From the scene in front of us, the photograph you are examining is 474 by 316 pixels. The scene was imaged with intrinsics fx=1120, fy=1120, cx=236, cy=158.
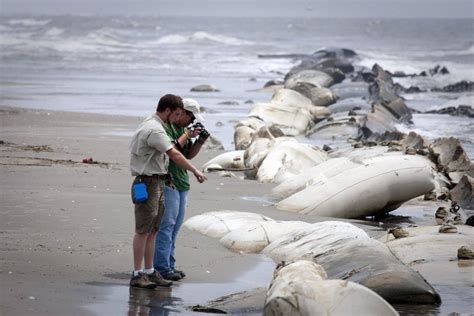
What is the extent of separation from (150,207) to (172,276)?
2.18 ft

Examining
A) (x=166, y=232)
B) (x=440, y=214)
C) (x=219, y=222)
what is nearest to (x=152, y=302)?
(x=166, y=232)

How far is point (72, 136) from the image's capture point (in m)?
19.3

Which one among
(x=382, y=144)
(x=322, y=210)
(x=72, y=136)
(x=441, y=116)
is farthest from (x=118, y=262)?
(x=441, y=116)

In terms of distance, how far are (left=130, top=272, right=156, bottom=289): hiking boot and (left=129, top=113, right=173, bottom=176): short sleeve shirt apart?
0.79m

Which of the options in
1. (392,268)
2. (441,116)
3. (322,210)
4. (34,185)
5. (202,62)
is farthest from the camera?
(202,62)

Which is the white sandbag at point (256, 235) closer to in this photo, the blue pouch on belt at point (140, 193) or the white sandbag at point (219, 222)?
the white sandbag at point (219, 222)

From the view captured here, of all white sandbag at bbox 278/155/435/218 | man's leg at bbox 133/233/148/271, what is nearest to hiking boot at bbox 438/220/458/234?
white sandbag at bbox 278/155/435/218

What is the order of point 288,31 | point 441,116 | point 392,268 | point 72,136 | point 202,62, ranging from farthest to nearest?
A: point 288,31 → point 202,62 → point 441,116 → point 72,136 → point 392,268

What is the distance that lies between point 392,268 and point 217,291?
136 centimetres

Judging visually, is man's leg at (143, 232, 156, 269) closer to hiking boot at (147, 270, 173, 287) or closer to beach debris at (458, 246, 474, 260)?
hiking boot at (147, 270, 173, 287)

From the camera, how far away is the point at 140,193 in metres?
8.55

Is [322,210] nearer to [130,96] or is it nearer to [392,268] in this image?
[392,268]

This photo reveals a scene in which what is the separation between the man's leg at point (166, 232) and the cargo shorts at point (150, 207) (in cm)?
23

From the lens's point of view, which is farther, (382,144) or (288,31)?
(288,31)
